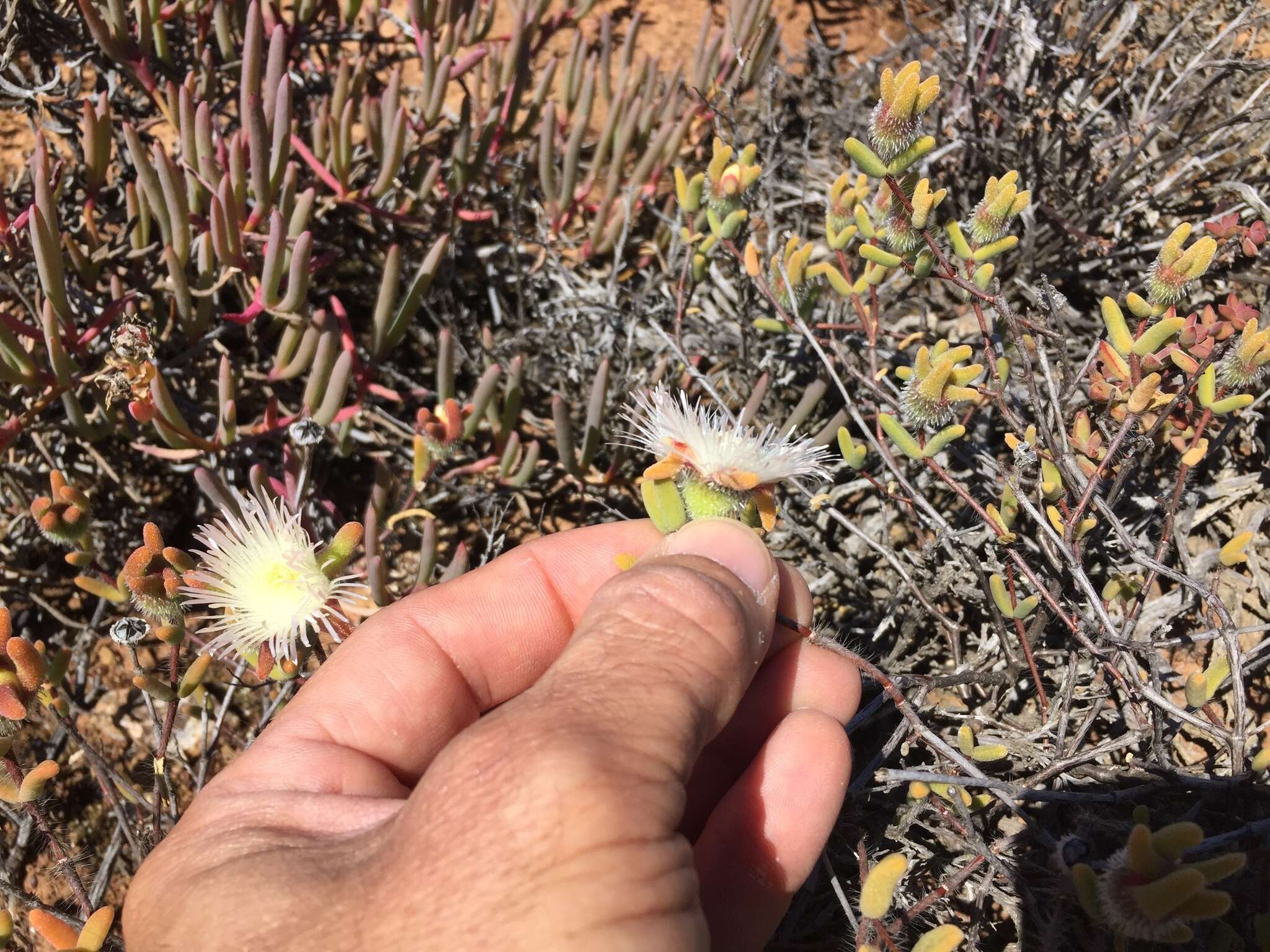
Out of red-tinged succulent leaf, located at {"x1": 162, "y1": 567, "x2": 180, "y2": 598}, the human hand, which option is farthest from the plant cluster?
the human hand

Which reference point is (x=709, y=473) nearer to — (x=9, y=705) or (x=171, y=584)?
(x=171, y=584)

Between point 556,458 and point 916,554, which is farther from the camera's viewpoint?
point 556,458

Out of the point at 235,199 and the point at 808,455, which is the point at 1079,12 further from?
the point at 235,199

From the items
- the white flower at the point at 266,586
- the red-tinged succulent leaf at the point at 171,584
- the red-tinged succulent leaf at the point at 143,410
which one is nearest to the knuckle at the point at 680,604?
the white flower at the point at 266,586

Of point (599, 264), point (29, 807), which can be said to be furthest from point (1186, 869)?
point (599, 264)

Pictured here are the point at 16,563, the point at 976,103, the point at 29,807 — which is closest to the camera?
the point at 29,807

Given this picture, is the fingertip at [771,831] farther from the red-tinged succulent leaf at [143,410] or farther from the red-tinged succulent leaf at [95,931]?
the red-tinged succulent leaf at [143,410]
